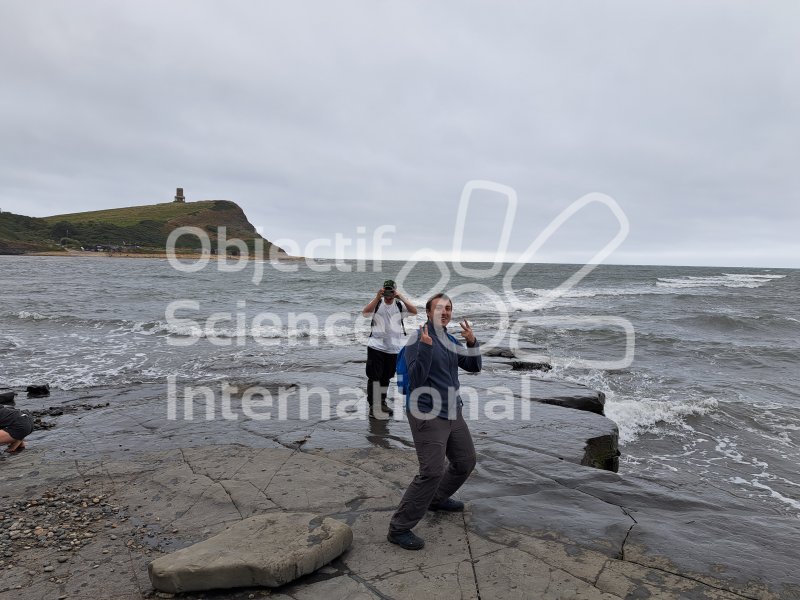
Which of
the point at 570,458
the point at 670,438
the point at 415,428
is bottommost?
the point at 670,438

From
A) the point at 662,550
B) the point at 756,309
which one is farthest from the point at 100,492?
Result: the point at 756,309

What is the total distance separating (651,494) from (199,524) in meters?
4.51

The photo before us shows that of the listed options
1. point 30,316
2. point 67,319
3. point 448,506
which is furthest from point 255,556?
point 30,316

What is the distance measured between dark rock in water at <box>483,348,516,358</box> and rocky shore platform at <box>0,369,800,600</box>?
241 inches

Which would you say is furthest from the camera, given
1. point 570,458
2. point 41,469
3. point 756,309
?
point 756,309

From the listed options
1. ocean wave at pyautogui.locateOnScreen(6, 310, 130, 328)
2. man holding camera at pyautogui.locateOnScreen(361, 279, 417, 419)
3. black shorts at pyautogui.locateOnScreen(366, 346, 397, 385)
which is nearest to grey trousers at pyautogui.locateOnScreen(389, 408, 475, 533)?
man holding camera at pyautogui.locateOnScreen(361, 279, 417, 419)

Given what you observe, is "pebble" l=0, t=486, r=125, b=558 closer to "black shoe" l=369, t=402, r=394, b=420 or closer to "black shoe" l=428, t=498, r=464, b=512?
"black shoe" l=428, t=498, r=464, b=512

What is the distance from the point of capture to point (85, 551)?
3906 millimetres

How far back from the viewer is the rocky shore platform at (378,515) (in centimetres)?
350

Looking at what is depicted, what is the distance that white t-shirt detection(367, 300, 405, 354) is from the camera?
299 inches

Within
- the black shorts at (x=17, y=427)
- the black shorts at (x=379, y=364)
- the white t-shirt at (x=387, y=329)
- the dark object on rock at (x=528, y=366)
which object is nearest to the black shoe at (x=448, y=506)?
the white t-shirt at (x=387, y=329)

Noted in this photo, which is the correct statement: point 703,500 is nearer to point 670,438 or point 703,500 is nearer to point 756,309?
point 670,438

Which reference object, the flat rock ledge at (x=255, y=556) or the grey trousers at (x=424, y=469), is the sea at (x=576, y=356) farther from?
the flat rock ledge at (x=255, y=556)

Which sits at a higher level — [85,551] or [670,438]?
[85,551]
